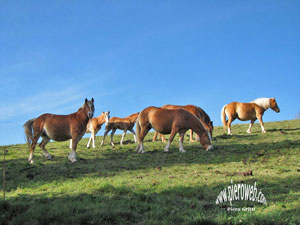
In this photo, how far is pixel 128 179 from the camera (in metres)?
11.1

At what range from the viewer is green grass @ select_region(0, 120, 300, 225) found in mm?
6910

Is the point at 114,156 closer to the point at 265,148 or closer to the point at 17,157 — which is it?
the point at 17,157

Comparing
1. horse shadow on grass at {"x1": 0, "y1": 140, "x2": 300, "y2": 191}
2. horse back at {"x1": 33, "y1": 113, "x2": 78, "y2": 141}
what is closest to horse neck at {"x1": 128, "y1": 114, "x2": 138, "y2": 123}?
horse shadow on grass at {"x1": 0, "y1": 140, "x2": 300, "y2": 191}

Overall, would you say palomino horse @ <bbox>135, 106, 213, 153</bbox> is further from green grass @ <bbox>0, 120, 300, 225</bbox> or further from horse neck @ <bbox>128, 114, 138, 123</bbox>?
horse neck @ <bbox>128, 114, 138, 123</bbox>

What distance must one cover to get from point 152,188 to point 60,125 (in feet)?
30.9

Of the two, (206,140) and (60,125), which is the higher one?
(60,125)

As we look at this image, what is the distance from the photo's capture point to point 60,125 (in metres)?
17.4

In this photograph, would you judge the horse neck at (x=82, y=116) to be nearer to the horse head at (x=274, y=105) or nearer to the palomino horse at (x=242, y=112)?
the palomino horse at (x=242, y=112)

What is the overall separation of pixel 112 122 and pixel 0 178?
13.1 metres

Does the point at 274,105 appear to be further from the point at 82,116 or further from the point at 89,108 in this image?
the point at 82,116

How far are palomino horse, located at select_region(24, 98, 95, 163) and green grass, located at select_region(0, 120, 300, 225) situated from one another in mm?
1337

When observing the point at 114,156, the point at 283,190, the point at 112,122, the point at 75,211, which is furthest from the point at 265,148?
the point at 75,211

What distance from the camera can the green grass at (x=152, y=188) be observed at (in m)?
6.91

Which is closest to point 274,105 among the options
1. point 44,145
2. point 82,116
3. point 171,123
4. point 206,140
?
point 206,140
